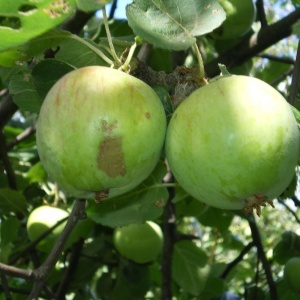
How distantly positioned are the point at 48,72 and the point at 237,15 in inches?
36.0

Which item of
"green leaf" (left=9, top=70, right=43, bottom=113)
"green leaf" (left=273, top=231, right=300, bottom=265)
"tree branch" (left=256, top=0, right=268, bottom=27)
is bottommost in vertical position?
"green leaf" (left=273, top=231, right=300, bottom=265)

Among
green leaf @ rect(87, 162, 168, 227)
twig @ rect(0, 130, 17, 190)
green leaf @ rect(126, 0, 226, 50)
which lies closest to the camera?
green leaf @ rect(126, 0, 226, 50)

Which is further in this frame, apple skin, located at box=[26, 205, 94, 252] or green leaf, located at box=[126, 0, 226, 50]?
apple skin, located at box=[26, 205, 94, 252]

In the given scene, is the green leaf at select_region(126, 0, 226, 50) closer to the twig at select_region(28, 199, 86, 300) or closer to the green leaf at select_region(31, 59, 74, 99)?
the green leaf at select_region(31, 59, 74, 99)

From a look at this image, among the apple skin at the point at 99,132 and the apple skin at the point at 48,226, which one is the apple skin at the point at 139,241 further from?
the apple skin at the point at 99,132

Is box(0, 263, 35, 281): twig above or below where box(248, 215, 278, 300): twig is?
above

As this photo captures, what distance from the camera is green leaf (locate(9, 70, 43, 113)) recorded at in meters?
1.43

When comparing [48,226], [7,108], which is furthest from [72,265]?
[7,108]

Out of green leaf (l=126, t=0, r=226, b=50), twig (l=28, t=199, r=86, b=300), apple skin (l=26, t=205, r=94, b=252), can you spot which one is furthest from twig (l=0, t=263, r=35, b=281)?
apple skin (l=26, t=205, r=94, b=252)

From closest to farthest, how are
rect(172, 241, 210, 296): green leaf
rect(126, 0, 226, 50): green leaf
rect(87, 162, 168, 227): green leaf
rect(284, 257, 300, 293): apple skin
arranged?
rect(126, 0, 226, 50): green leaf, rect(87, 162, 168, 227): green leaf, rect(284, 257, 300, 293): apple skin, rect(172, 241, 210, 296): green leaf

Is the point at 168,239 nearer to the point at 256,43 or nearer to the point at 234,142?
the point at 256,43

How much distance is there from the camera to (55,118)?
37.5 inches

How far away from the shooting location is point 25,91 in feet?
4.76

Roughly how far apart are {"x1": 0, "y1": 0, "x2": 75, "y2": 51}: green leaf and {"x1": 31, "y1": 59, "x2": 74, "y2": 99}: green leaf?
0.27 m
